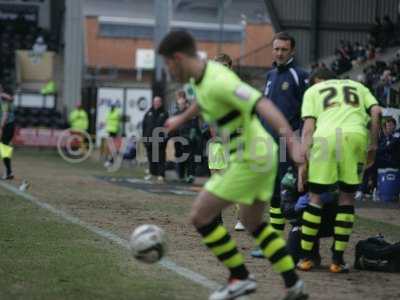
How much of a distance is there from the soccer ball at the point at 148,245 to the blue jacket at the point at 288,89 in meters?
2.72

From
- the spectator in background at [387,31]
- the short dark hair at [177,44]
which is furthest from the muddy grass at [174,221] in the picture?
the spectator in background at [387,31]

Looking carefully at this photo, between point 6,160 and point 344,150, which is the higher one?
point 344,150

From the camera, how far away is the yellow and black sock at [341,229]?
944 centimetres

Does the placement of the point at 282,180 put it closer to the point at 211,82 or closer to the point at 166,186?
the point at 211,82

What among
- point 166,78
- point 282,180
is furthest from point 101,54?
point 282,180

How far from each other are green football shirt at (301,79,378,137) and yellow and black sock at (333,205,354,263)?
0.75 meters

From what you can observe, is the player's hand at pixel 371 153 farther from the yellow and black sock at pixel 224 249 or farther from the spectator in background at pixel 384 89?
the spectator in background at pixel 384 89

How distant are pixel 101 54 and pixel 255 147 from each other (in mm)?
60919

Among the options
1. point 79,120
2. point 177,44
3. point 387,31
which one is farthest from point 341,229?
point 79,120

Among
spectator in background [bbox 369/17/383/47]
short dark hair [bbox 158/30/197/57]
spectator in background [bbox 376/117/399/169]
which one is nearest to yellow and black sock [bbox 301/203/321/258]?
short dark hair [bbox 158/30/197/57]

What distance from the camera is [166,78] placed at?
131ft

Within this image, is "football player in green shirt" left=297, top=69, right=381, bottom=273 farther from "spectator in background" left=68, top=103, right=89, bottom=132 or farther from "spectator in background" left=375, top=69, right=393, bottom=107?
"spectator in background" left=68, top=103, right=89, bottom=132

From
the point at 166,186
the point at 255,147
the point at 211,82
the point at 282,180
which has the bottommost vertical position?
the point at 166,186

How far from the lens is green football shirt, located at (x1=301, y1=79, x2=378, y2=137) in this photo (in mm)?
9320
